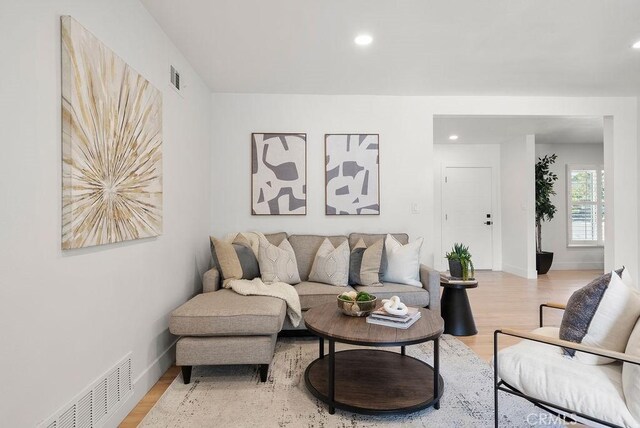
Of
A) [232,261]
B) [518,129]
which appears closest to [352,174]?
[232,261]

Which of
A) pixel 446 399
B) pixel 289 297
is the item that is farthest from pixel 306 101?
pixel 446 399

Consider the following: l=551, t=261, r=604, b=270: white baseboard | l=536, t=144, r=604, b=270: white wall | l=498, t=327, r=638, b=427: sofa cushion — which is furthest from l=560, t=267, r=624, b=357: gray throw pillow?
l=551, t=261, r=604, b=270: white baseboard

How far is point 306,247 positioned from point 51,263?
2451mm

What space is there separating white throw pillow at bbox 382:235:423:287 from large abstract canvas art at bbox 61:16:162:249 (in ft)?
7.00

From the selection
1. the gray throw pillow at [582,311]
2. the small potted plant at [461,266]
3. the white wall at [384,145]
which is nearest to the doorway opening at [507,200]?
the white wall at [384,145]

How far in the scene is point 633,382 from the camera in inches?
53.7

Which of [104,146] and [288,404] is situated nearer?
[104,146]

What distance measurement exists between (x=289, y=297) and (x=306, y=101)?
7.42ft

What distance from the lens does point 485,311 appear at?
418cm

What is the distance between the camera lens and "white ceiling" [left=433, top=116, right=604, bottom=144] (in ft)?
16.8

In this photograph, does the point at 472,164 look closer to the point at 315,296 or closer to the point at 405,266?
the point at 405,266

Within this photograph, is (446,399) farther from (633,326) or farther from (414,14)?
(414,14)

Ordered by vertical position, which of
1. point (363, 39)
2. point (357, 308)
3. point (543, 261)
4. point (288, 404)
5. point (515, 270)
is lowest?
point (288, 404)

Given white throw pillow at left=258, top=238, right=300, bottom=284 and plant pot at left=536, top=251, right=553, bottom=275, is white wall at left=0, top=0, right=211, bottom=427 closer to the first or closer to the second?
white throw pillow at left=258, top=238, right=300, bottom=284
